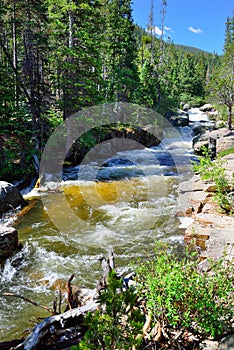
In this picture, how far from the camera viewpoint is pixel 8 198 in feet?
31.1

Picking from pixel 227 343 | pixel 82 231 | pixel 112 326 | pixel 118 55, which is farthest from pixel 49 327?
pixel 118 55

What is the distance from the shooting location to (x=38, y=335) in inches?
120

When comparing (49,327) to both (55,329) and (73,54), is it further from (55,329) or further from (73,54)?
(73,54)

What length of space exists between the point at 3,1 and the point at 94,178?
1001cm

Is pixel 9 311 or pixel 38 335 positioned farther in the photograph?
pixel 9 311

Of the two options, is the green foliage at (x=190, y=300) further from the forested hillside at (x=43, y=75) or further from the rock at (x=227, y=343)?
the forested hillside at (x=43, y=75)

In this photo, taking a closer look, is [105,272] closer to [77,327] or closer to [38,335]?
[77,327]

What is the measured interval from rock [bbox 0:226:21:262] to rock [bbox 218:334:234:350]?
17.0 ft

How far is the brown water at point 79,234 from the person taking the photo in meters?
5.19

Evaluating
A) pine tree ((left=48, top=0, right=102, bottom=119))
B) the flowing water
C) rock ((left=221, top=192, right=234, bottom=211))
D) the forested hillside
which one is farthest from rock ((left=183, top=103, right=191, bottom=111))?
rock ((left=221, top=192, right=234, bottom=211))

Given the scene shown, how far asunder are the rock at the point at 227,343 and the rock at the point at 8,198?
26.6 ft

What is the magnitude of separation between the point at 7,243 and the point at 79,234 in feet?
7.00

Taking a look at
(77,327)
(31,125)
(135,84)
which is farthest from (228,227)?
(135,84)

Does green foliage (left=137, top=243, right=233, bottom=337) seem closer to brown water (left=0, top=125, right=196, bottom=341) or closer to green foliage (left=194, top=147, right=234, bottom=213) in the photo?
brown water (left=0, top=125, right=196, bottom=341)
